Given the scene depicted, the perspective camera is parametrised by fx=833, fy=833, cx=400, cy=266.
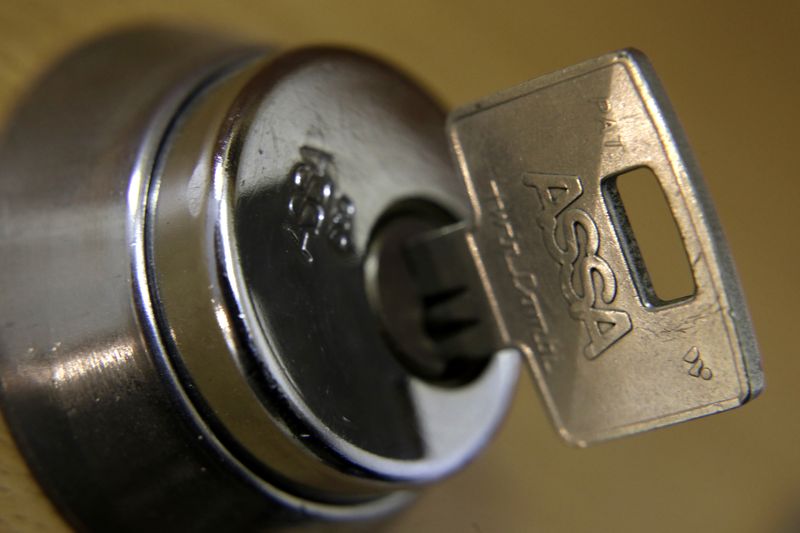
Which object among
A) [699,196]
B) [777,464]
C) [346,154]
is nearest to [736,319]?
[699,196]

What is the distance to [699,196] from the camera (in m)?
0.25

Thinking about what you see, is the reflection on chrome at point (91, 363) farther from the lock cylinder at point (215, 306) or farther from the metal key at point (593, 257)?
the metal key at point (593, 257)

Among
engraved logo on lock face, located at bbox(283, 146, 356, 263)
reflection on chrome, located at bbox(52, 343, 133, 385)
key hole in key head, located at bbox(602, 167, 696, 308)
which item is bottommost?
key hole in key head, located at bbox(602, 167, 696, 308)

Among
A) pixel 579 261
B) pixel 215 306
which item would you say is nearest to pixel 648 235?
pixel 579 261

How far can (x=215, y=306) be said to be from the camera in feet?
0.87

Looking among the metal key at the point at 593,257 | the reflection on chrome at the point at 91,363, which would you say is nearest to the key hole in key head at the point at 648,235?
the metal key at the point at 593,257

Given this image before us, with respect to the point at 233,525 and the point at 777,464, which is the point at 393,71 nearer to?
the point at 233,525

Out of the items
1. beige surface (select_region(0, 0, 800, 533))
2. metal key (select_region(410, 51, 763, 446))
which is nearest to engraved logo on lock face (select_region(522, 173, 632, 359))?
metal key (select_region(410, 51, 763, 446))

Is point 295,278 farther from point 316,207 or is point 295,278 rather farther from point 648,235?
point 648,235

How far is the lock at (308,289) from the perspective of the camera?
0.88 ft

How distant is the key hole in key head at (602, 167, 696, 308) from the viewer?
27cm

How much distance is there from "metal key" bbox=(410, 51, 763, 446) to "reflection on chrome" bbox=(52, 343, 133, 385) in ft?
0.41

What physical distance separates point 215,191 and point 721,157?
28cm

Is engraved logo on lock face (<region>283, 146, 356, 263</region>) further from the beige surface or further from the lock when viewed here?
the beige surface
